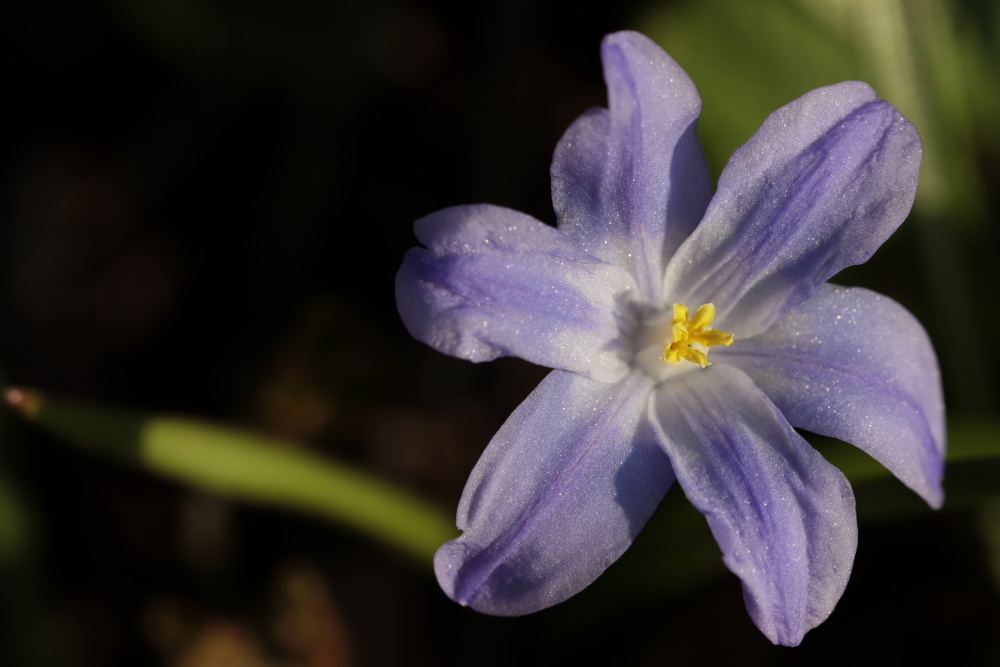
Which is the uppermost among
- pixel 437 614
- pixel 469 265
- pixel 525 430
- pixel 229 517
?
pixel 469 265

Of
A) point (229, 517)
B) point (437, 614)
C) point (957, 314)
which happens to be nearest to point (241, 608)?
point (229, 517)

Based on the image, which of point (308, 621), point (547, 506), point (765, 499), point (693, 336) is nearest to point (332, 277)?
point (308, 621)

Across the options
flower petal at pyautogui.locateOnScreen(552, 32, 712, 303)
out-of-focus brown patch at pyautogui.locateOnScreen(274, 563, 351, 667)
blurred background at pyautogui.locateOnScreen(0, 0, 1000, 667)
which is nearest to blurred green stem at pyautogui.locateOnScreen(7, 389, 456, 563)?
blurred background at pyautogui.locateOnScreen(0, 0, 1000, 667)

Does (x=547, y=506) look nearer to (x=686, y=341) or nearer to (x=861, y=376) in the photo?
(x=686, y=341)

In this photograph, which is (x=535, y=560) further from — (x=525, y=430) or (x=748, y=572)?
(x=748, y=572)

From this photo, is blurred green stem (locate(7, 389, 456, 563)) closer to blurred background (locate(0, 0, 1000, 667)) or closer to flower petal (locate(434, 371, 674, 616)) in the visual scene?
blurred background (locate(0, 0, 1000, 667))

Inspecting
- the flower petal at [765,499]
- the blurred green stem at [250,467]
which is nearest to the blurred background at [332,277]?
the blurred green stem at [250,467]
